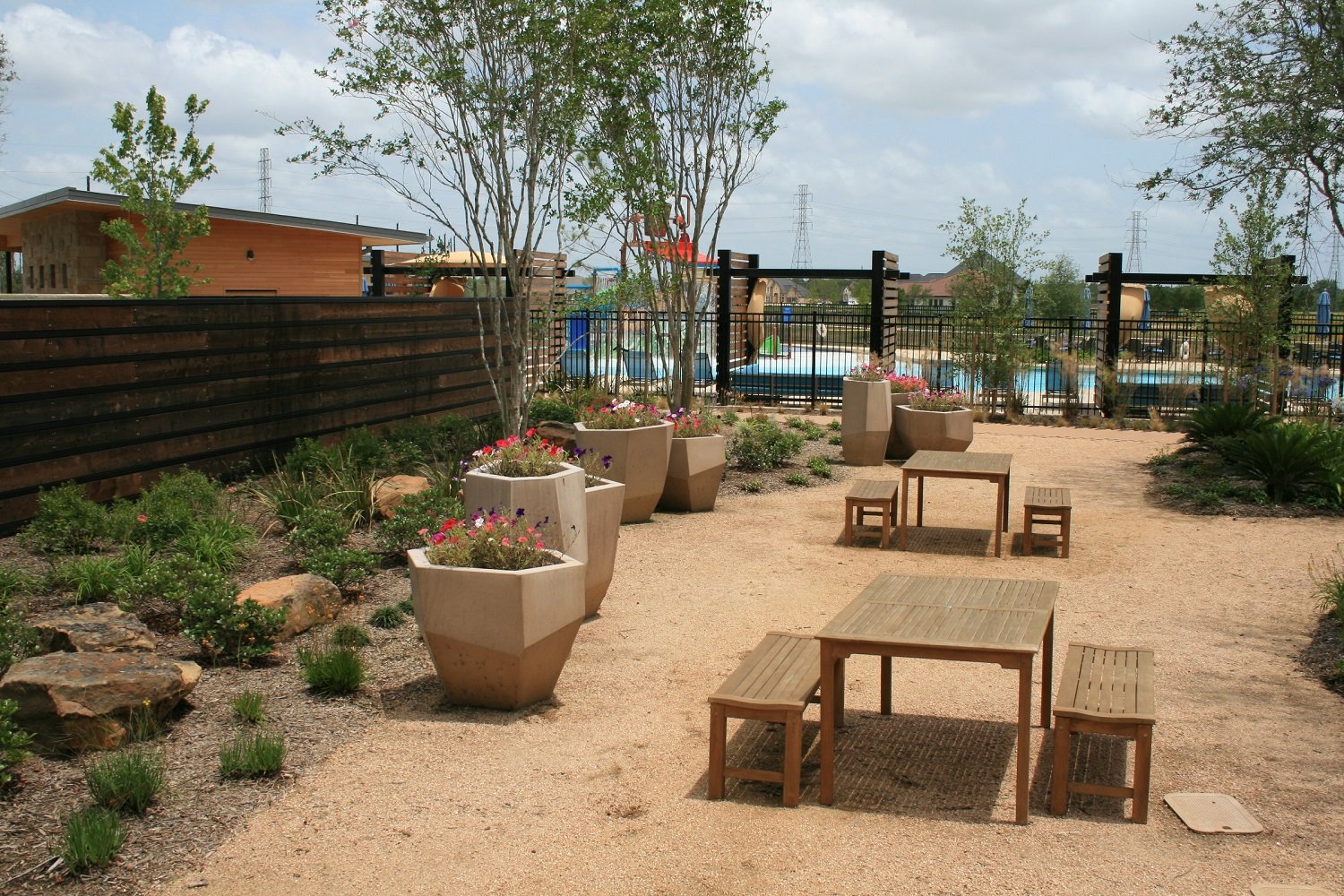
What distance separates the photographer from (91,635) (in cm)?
556

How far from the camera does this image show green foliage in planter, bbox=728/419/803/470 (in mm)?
14000

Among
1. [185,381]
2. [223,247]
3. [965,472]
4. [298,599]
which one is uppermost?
[223,247]

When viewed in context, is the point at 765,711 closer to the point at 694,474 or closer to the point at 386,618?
the point at 386,618

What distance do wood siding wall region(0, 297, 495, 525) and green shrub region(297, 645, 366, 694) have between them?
3.54 meters

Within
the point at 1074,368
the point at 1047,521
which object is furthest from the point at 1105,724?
the point at 1074,368

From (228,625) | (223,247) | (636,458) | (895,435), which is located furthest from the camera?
(223,247)

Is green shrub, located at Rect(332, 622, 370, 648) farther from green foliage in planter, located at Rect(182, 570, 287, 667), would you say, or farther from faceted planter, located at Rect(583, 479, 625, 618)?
faceted planter, located at Rect(583, 479, 625, 618)

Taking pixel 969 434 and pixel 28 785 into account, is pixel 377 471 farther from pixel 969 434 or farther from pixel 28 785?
pixel 969 434

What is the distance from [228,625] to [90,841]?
7.28ft

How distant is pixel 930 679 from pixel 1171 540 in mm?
4924

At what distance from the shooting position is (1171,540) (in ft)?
34.3

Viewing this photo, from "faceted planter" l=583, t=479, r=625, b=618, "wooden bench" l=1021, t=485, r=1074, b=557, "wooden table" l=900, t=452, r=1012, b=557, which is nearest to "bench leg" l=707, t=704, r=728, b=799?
"faceted planter" l=583, t=479, r=625, b=618

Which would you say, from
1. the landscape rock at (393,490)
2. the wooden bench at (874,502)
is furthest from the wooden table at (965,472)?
the landscape rock at (393,490)

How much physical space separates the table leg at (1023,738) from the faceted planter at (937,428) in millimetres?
9735
